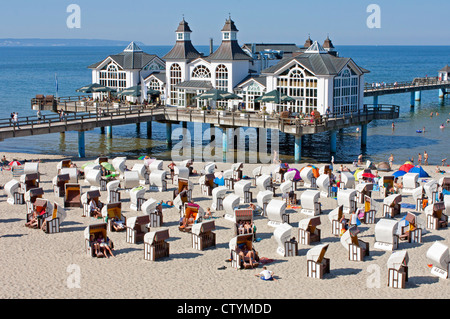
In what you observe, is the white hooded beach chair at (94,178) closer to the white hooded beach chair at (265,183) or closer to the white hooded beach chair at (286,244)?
the white hooded beach chair at (265,183)

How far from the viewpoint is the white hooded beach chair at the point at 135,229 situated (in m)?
20.6

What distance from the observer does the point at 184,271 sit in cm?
1819

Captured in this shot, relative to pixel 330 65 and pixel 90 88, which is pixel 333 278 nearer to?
pixel 330 65

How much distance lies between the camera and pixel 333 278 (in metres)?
17.7

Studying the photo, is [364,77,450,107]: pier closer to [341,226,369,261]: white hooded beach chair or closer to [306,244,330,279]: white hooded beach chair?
[341,226,369,261]: white hooded beach chair

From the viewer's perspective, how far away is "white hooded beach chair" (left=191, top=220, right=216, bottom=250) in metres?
20.1

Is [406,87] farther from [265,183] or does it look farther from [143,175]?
[143,175]

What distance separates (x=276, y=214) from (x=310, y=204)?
86.0 inches

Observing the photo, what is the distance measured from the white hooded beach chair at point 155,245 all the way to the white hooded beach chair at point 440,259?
303 inches

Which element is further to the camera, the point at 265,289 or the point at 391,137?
the point at 391,137

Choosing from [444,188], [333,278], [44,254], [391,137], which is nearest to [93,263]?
[44,254]

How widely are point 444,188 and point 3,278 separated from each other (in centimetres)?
1847

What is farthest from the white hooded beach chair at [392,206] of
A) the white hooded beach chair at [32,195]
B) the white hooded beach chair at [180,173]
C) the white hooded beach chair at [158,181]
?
the white hooded beach chair at [32,195]

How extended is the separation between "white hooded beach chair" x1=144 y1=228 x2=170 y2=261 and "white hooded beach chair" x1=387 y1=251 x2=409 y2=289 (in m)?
6.60
